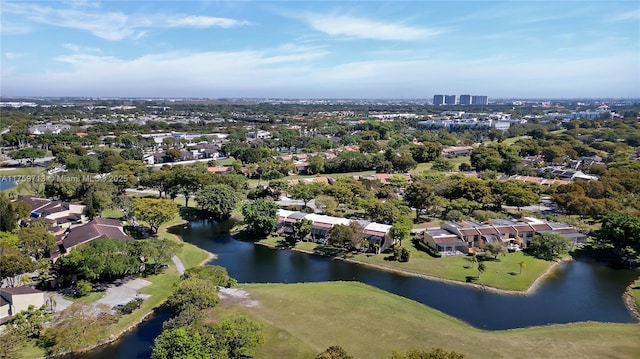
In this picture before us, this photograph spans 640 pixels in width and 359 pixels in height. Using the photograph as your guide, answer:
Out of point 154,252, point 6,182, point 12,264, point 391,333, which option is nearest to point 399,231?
point 391,333

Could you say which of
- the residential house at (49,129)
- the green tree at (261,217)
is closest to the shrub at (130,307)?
the green tree at (261,217)

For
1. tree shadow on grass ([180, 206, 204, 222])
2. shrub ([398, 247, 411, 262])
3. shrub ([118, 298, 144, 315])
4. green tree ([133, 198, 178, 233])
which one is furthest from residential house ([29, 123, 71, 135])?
shrub ([398, 247, 411, 262])

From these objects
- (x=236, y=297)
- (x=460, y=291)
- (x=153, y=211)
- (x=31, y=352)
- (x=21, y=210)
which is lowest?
(x=460, y=291)

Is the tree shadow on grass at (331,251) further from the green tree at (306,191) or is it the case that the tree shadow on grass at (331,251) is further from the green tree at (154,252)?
the green tree at (154,252)

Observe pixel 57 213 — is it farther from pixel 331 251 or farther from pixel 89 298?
pixel 331 251

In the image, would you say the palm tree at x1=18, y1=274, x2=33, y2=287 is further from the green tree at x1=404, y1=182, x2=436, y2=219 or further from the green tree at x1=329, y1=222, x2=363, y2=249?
the green tree at x1=404, y1=182, x2=436, y2=219

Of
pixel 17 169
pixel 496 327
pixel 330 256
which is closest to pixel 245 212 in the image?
pixel 330 256
